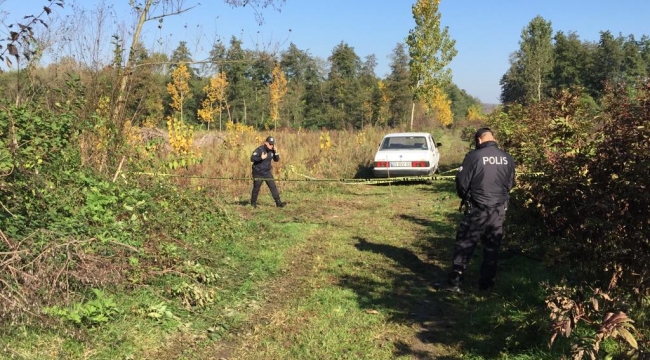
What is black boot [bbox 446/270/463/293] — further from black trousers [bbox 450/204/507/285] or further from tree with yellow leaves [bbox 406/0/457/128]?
tree with yellow leaves [bbox 406/0/457/128]

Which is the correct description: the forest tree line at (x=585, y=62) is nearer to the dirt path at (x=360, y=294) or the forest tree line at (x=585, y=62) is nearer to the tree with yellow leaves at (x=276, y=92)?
the tree with yellow leaves at (x=276, y=92)

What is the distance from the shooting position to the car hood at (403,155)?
45.6 feet

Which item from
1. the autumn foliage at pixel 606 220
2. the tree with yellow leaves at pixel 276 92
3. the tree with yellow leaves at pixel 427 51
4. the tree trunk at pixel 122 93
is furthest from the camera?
the tree with yellow leaves at pixel 276 92

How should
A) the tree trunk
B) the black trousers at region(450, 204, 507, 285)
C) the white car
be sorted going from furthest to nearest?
the white car < the tree trunk < the black trousers at region(450, 204, 507, 285)

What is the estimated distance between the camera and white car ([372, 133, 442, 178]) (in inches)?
547

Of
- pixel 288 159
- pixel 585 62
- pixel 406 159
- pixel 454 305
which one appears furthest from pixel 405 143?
pixel 585 62

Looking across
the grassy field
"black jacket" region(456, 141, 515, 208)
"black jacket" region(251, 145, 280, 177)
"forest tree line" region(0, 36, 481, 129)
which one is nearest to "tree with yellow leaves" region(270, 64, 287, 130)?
"forest tree line" region(0, 36, 481, 129)

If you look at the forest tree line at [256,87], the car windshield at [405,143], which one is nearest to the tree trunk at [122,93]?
the forest tree line at [256,87]

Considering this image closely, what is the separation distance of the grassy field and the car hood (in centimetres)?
521

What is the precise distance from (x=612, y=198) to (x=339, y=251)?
4.30m

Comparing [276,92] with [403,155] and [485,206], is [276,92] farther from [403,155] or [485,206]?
[485,206]

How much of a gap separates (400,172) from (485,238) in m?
8.66

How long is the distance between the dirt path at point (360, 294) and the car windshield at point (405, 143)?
493 centimetres

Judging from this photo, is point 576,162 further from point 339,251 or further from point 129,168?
point 129,168
